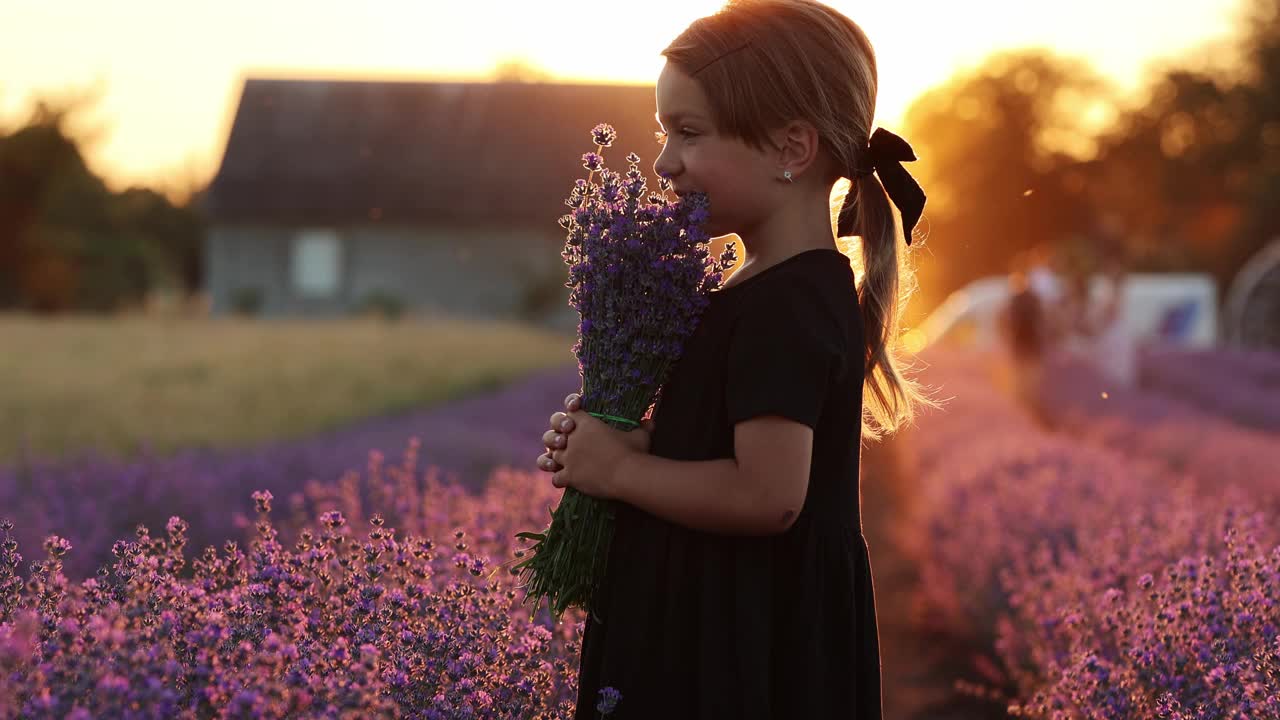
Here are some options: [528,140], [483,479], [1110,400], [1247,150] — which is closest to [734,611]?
[483,479]

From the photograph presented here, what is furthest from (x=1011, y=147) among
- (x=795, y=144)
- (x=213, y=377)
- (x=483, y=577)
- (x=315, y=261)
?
(x=795, y=144)

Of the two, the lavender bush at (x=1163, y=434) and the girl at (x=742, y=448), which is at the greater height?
the girl at (x=742, y=448)

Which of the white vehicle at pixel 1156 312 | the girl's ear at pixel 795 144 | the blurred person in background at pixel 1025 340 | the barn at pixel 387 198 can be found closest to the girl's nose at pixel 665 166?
the girl's ear at pixel 795 144

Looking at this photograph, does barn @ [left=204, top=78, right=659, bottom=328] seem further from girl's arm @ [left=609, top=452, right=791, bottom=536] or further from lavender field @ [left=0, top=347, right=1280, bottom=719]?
girl's arm @ [left=609, top=452, right=791, bottom=536]

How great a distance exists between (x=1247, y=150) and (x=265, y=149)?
23680mm

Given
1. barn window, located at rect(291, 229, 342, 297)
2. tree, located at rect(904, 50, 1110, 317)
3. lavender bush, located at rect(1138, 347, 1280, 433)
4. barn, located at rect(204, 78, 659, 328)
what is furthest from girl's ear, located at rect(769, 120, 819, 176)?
tree, located at rect(904, 50, 1110, 317)

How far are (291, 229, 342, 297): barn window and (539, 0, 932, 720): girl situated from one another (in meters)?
29.4

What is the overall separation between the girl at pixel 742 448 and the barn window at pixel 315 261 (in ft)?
96.3

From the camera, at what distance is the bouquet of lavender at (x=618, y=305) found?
7.34ft

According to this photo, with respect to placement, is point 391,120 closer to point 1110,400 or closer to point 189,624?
point 1110,400

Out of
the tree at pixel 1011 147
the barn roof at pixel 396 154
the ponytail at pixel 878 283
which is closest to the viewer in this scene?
the ponytail at pixel 878 283

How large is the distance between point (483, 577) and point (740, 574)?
143 centimetres

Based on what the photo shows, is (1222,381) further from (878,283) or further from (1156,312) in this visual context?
(1156,312)

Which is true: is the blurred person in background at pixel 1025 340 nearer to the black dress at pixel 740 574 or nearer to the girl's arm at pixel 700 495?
the black dress at pixel 740 574
